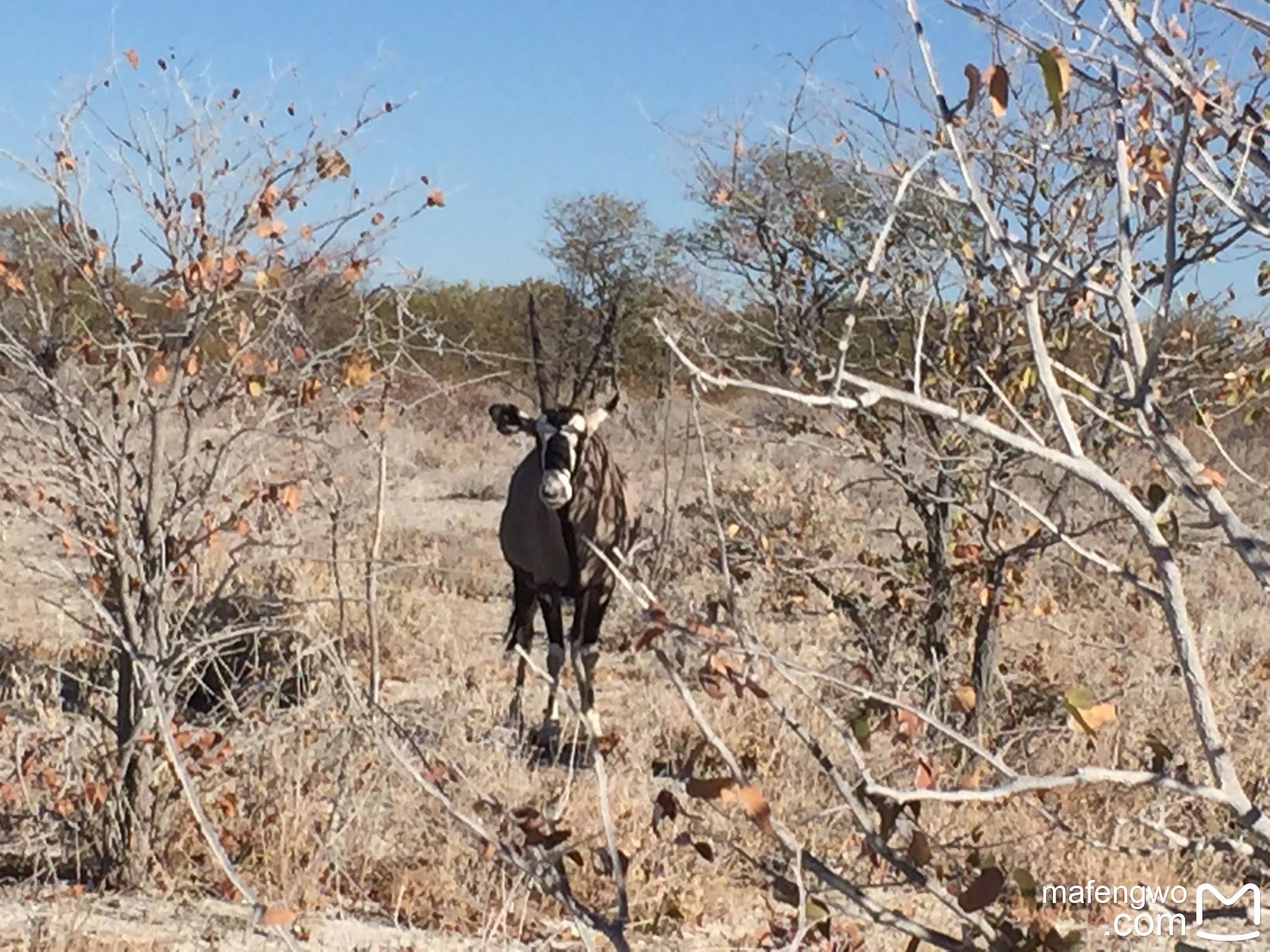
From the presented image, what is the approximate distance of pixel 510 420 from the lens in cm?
796

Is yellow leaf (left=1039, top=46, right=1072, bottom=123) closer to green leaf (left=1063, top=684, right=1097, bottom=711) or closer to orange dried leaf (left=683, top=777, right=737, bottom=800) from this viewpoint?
green leaf (left=1063, top=684, right=1097, bottom=711)

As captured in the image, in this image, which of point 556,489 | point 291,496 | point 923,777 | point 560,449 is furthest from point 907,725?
point 560,449

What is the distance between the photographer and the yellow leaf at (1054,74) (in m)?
1.70

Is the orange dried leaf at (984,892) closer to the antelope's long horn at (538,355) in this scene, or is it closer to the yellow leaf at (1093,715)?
the yellow leaf at (1093,715)

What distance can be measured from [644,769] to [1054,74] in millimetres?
4178

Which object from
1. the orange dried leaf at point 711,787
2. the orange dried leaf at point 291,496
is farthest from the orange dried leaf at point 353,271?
the orange dried leaf at point 711,787

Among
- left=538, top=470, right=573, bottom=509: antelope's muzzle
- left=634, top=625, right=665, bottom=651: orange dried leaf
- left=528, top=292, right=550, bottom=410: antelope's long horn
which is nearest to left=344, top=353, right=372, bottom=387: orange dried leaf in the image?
left=634, top=625, right=665, bottom=651: orange dried leaf

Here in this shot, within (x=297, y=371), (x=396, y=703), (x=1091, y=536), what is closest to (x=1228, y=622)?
(x=1091, y=536)

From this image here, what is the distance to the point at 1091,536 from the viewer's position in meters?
8.77

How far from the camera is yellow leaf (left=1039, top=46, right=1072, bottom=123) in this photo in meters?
1.70

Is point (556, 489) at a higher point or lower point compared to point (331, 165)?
lower

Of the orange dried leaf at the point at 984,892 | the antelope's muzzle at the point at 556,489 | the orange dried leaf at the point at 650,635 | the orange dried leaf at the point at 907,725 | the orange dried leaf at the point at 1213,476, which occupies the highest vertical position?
the antelope's muzzle at the point at 556,489

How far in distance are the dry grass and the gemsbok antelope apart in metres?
0.45

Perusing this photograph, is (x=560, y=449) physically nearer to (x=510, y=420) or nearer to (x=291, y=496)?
(x=510, y=420)
